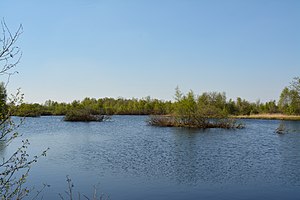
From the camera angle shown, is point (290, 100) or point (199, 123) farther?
point (290, 100)

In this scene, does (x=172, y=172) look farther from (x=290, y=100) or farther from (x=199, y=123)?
(x=290, y=100)

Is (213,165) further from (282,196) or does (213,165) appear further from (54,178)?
(54,178)

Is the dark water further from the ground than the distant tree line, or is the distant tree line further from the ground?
the distant tree line

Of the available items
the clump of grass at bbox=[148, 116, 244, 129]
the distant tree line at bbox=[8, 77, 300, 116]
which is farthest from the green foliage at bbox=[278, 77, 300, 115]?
the clump of grass at bbox=[148, 116, 244, 129]

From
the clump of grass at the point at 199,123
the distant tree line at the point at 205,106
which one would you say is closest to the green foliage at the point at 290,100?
the distant tree line at the point at 205,106

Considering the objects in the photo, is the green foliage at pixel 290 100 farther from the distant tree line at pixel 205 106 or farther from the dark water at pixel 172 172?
the dark water at pixel 172 172

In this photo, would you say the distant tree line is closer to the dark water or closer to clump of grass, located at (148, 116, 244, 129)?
clump of grass, located at (148, 116, 244, 129)

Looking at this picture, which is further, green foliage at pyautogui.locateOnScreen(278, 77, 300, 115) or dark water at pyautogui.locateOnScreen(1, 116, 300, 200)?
green foliage at pyautogui.locateOnScreen(278, 77, 300, 115)

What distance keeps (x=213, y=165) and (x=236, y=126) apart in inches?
1138

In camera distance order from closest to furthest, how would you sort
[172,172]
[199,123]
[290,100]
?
1. [172,172]
2. [199,123]
3. [290,100]

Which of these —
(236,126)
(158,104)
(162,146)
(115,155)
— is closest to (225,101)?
(158,104)

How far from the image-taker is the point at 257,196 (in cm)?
1133

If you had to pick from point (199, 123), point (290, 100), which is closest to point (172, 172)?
point (199, 123)

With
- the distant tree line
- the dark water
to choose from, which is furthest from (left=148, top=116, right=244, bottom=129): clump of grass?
the dark water
